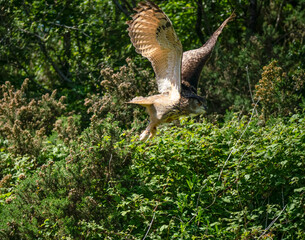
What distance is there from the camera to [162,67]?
5.73m

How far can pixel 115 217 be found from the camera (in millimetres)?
4648

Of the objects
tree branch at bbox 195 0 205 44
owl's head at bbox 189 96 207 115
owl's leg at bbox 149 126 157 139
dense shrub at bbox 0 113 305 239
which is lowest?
dense shrub at bbox 0 113 305 239

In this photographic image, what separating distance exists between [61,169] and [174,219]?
140 centimetres

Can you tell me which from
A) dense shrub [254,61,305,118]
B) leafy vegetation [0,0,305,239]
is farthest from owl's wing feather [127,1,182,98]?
dense shrub [254,61,305,118]

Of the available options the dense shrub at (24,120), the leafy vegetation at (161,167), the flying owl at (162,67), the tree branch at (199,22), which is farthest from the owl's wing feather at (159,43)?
the tree branch at (199,22)

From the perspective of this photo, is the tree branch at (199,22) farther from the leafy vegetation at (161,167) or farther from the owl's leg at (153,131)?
the owl's leg at (153,131)

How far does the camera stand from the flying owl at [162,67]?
534 centimetres

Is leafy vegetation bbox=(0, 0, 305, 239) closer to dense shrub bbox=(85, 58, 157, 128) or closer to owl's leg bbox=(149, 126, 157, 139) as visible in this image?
dense shrub bbox=(85, 58, 157, 128)

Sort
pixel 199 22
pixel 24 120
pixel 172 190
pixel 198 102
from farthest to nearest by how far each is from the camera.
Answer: pixel 199 22 < pixel 24 120 < pixel 198 102 < pixel 172 190

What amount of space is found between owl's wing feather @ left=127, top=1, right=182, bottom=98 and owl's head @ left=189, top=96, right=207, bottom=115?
19 cm

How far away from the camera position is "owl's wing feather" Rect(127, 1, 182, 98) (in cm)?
528

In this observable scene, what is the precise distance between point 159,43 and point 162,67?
1.05ft

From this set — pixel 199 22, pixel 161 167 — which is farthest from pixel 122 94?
pixel 199 22

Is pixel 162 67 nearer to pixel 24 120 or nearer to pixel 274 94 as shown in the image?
pixel 274 94
